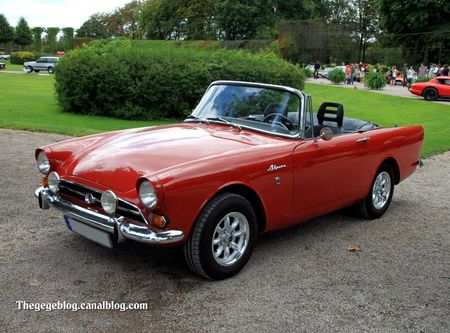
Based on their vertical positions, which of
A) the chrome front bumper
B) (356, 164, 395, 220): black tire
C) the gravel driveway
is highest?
the chrome front bumper

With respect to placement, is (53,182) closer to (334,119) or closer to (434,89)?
(334,119)

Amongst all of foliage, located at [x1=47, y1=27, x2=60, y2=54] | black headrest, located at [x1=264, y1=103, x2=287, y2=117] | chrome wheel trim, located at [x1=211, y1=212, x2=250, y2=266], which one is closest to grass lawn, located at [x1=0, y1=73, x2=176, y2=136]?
black headrest, located at [x1=264, y1=103, x2=287, y2=117]

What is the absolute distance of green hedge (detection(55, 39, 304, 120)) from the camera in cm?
1479

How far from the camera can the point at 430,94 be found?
26719mm

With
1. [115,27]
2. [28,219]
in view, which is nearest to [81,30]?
[115,27]

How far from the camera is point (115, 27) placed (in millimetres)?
103000

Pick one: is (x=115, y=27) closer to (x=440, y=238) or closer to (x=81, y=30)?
(x=81, y=30)

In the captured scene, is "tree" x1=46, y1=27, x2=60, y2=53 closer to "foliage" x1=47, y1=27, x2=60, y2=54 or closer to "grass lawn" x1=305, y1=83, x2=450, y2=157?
"foliage" x1=47, y1=27, x2=60, y2=54

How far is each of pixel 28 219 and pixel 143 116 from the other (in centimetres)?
987

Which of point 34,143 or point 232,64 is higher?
point 232,64

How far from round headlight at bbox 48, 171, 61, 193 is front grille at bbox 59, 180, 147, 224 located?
0.07 meters

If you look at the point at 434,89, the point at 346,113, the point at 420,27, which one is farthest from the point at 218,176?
the point at 420,27

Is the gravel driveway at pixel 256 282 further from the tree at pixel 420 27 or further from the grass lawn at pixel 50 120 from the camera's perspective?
the tree at pixel 420 27

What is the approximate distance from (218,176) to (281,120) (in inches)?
55.6
